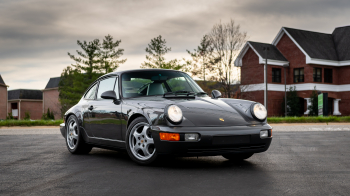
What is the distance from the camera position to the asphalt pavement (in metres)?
4.02

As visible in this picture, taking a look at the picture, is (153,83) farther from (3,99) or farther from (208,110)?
(3,99)

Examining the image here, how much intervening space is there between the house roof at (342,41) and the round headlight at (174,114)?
37530 millimetres

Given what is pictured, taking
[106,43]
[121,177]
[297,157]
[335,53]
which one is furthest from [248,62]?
[121,177]

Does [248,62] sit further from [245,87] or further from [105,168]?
[105,168]

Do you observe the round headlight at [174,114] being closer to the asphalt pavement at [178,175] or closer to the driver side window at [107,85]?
the asphalt pavement at [178,175]

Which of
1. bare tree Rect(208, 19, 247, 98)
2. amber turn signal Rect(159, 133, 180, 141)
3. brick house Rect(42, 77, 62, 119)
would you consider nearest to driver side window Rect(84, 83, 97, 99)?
amber turn signal Rect(159, 133, 180, 141)

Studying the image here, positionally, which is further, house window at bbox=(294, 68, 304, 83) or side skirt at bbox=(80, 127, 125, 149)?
house window at bbox=(294, 68, 304, 83)

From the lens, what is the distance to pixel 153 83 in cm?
655

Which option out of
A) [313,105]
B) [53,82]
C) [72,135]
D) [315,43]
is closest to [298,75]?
[313,105]

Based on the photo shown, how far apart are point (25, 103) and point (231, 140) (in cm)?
10633

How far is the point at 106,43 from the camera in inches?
2347

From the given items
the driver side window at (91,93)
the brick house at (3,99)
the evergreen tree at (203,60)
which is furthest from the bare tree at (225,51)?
the brick house at (3,99)

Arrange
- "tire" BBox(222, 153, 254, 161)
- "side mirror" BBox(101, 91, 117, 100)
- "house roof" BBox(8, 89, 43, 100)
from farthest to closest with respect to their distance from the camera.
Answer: "house roof" BBox(8, 89, 43, 100) < "side mirror" BBox(101, 91, 117, 100) < "tire" BBox(222, 153, 254, 161)

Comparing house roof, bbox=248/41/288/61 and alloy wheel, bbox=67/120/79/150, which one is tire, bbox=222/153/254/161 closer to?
alloy wheel, bbox=67/120/79/150
